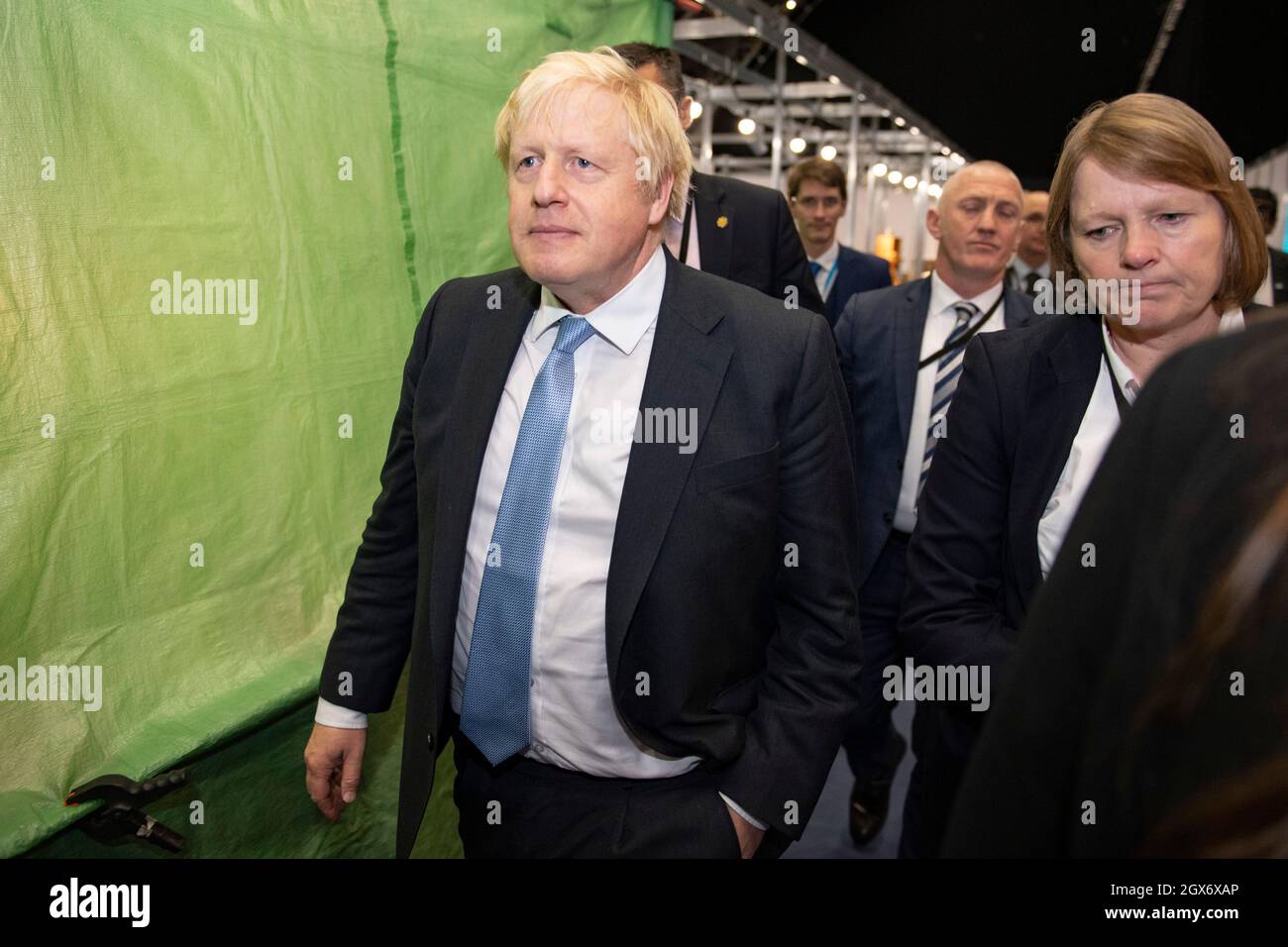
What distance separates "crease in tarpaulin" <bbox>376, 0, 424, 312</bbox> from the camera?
7.40 ft

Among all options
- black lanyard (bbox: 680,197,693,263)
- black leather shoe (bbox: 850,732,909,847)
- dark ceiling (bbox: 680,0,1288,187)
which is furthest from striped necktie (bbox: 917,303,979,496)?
dark ceiling (bbox: 680,0,1288,187)

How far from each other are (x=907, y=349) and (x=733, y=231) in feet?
2.38

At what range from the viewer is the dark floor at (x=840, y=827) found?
342 centimetres

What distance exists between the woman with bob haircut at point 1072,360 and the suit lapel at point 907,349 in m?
1.29

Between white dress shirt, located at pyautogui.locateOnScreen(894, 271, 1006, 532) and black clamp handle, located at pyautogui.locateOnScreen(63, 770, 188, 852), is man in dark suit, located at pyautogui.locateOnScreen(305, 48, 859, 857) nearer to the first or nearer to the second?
black clamp handle, located at pyautogui.locateOnScreen(63, 770, 188, 852)

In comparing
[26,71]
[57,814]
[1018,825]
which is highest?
[26,71]

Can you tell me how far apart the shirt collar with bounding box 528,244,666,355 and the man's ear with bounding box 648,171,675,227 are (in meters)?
0.07

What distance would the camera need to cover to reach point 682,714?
4.93 ft

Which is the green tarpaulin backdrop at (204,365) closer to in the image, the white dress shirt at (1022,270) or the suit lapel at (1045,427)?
the suit lapel at (1045,427)

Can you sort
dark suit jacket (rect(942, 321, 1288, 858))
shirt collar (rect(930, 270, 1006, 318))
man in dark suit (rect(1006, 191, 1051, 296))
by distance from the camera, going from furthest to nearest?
man in dark suit (rect(1006, 191, 1051, 296)), shirt collar (rect(930, 270, 1006, 318)), dark suit jacket (rect(942, 321, 1288, 858))

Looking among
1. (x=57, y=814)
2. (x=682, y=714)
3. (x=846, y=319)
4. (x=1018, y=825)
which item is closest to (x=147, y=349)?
(x=57, y=814)

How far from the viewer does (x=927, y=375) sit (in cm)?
310
